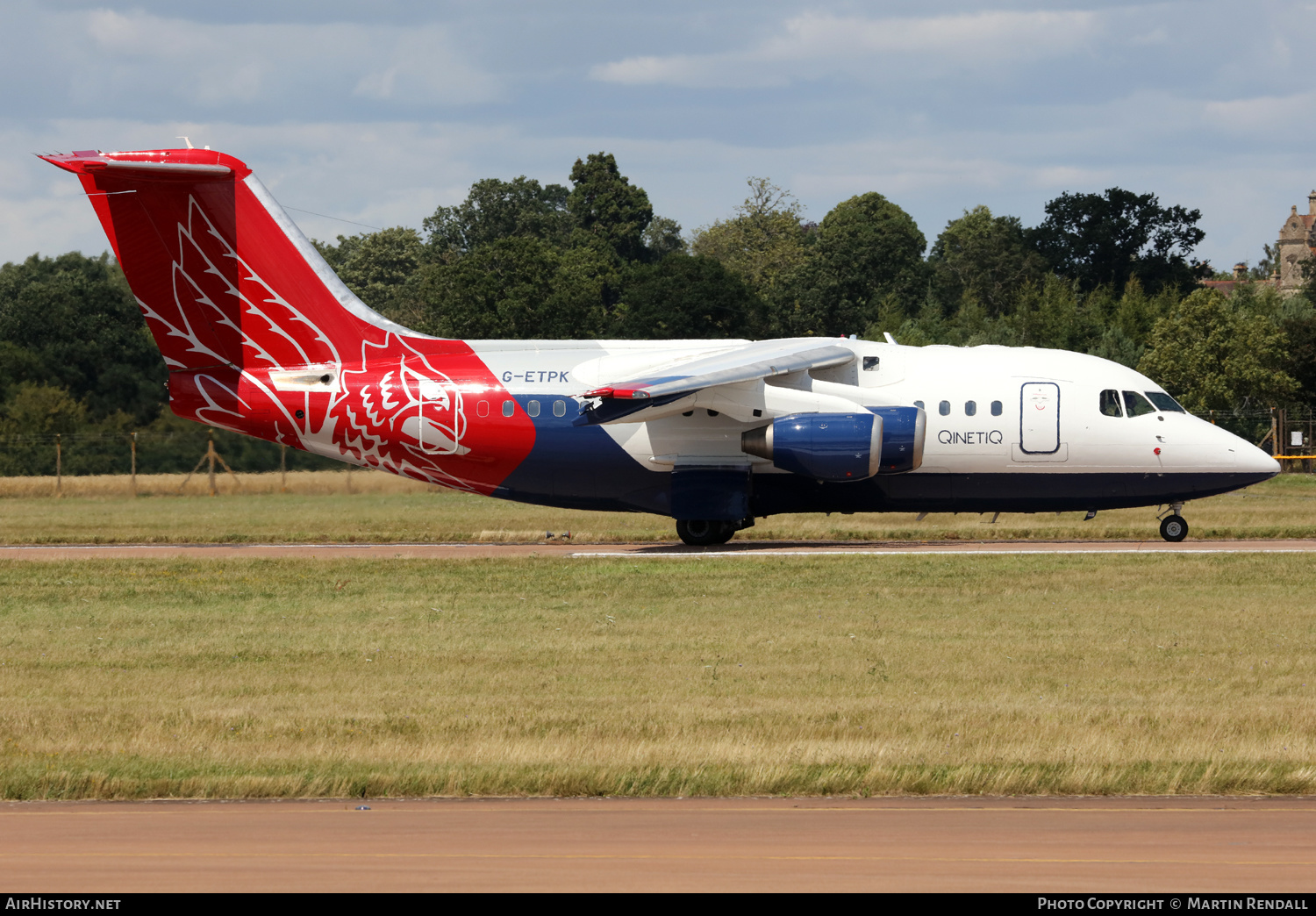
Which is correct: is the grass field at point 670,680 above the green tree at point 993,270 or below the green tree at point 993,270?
below

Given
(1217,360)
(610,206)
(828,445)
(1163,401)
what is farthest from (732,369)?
(610,206)

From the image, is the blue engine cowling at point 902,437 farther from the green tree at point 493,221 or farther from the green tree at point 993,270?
the green tree at point 493,221

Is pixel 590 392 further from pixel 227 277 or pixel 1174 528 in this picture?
pixel 1174 528

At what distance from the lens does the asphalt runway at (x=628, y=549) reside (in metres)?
28.2

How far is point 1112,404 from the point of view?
95.0ft

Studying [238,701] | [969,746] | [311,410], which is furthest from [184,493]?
[969,746]

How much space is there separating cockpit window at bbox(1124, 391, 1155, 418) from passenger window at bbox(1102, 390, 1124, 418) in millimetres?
156

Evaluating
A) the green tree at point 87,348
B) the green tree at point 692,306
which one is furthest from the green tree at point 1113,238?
the green tree at point 87,348

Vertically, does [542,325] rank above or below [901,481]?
above

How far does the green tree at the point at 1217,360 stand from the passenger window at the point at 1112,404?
3602 cm

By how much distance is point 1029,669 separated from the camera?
→ 1575cm

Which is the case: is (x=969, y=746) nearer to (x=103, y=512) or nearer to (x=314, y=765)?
(x=314, y=765)

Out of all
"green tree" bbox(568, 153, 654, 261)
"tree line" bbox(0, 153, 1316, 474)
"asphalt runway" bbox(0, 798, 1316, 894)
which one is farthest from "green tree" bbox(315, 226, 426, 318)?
"asphalt runway" bbox(0, 798, 1316, 894)

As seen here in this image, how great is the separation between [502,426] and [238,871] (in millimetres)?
20829
